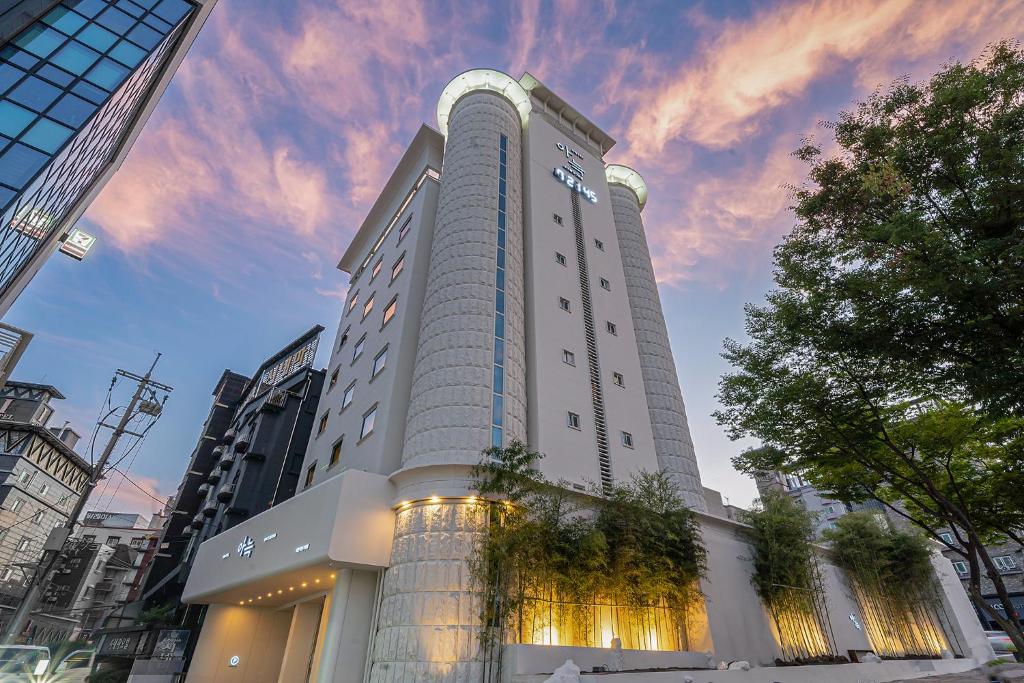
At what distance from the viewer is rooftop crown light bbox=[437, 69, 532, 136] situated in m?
23.3

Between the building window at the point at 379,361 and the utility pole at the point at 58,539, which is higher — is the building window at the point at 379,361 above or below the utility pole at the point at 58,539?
above

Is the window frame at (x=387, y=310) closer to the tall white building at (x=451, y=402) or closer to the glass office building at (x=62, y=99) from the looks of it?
the tall white building at (x=451, y=402)

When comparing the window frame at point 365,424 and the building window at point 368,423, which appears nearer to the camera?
the window frame at point 365,424

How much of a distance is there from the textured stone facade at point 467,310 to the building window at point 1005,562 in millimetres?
46185

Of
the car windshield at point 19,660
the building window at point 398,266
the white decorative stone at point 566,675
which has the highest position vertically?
the building window at point 398,266

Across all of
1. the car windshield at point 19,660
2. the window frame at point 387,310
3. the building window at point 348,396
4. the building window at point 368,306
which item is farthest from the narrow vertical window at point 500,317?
the car windshield at point 19,660

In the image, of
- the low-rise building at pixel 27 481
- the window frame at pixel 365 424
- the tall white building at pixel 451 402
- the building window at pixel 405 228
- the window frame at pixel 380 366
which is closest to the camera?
the tall white building at pixel 451 402

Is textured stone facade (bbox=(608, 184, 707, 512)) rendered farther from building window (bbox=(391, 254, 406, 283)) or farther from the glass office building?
the glass office building

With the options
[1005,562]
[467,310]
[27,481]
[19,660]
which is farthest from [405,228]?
[1005,562]

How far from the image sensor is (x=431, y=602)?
1101 centimetres

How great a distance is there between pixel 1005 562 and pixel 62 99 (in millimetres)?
60733

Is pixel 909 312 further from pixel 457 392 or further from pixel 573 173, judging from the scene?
pixel 573 173

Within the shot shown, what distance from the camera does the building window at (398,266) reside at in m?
20.2

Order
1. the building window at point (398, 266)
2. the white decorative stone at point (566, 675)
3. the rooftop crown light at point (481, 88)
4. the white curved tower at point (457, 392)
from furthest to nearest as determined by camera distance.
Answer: the rooftop crown light at point (481, 88) → the building window at point (398, 266) → the white curved tower at point (457, 392) → the white decorative stone at point (566, 675)
